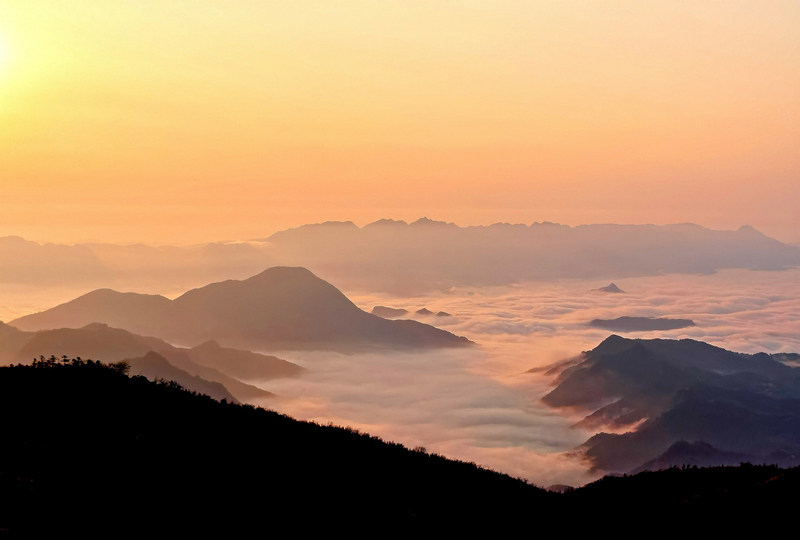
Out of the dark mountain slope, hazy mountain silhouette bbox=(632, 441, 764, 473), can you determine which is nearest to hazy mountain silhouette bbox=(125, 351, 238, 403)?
hazy mountain silhouette bbox=(632, 441, 764, 473)

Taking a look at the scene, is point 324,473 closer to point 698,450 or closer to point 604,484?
point 604,484

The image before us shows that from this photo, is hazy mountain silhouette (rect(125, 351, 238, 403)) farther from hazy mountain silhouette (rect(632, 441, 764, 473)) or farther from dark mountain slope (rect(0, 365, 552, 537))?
dark mountain slope (rect(0, 365, 552, 537))

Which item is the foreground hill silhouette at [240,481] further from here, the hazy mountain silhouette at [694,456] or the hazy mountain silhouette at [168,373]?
the hazy mountain silhouette at [694,456]

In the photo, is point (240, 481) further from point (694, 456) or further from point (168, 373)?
point (694, 456)

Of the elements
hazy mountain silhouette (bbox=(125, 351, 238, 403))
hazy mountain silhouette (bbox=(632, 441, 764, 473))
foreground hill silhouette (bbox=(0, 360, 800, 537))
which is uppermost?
foreground hill silhouette (bbox=(0, 360, 800, 537))

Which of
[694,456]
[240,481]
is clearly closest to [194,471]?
[240,481]

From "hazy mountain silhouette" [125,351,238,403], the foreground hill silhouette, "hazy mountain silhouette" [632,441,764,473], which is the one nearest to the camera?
the foreground hill silhouette

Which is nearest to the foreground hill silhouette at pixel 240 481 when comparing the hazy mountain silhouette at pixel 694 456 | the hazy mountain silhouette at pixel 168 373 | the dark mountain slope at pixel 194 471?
the dark mountain slope at pixel 194 471

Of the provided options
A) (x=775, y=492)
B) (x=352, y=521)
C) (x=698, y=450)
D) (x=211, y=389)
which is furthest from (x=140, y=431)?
(x=698, y=450)
